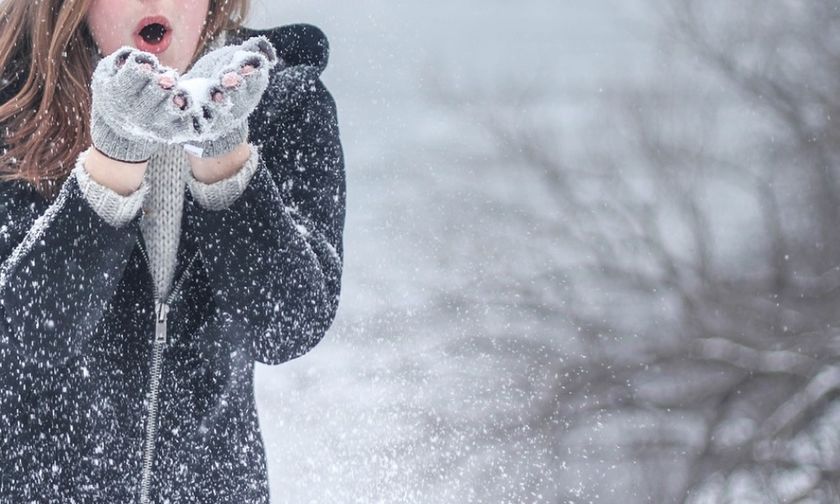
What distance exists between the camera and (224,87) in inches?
39.2

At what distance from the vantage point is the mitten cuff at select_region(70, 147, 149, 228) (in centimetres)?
108

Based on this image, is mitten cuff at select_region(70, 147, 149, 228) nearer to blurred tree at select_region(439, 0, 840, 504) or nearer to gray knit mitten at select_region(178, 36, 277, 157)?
gray knit mitten at select_region(178, 36, 277, 157)

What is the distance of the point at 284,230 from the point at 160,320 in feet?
0.49

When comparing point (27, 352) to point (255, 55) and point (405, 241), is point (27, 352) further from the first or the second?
point (405, 241)

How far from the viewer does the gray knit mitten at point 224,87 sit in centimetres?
99

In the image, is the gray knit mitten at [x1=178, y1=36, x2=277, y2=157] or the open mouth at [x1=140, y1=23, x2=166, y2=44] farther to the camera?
the open mouth at [x1=140, y1=23, x2=166, y2=44]

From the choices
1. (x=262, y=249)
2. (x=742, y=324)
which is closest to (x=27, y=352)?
(x=262, y=249)

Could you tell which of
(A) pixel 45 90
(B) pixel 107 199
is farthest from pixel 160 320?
(A) pixel 45 90

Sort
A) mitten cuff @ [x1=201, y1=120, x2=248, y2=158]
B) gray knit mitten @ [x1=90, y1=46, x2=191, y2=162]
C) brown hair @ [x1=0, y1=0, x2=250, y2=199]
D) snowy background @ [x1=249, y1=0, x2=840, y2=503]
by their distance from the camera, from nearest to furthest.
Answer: gray knit mitten @ [x1=90, y1=46, x2=191, y2=162] → mitten cuff @ [x1=201, y1=120, x2=248, y2=158] → brown hair @ [x1=0, y1=0, x2=250, y2=199] → snowy background @ [x1=249, y1=0, x2=840, y2=503]

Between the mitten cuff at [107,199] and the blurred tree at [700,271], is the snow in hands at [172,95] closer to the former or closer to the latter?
the mitten cuff at [107,199]

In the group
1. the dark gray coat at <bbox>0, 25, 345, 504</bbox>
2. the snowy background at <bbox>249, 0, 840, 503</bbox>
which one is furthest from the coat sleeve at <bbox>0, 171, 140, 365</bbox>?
the snowy background at <bbox>249, 0, 840, 503</bbox>

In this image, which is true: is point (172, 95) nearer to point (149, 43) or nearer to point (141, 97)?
point (141, 97)

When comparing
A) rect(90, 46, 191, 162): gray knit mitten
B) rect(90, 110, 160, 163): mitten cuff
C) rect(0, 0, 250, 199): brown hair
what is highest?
rect(90, 46, 191, 162): gray knit mitten

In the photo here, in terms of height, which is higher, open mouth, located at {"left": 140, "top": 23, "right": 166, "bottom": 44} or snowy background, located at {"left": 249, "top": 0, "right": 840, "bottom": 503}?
open mouth, located at {"left": 140, "top": 23, "right": 166, "bottom": 44}
